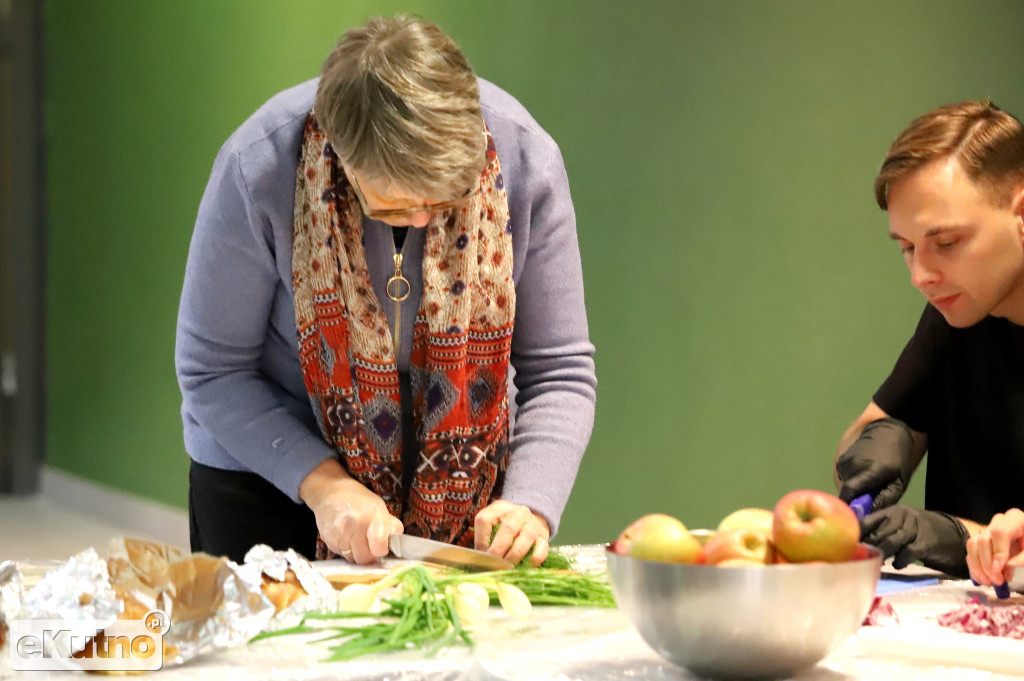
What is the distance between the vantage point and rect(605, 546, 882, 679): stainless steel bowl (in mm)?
1003

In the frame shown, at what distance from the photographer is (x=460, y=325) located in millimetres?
1735

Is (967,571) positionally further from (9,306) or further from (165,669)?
(9,306)

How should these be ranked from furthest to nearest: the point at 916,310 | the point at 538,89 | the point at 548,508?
1. the point at 538,89
2. the point at 916,310
3. the point at 548,508

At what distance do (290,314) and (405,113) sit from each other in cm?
47

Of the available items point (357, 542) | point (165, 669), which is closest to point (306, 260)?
point (357, 542)

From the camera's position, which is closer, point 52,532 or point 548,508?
point 548,508

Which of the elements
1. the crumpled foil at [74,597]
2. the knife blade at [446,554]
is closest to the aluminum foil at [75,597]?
the crumpled foil at [74,597]

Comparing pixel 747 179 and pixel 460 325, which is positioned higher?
pixel 747 179

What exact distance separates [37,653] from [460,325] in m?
0.83

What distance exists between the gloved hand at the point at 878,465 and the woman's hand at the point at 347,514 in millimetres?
655

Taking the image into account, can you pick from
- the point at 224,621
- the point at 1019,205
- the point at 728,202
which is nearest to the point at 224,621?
the point at 224,621

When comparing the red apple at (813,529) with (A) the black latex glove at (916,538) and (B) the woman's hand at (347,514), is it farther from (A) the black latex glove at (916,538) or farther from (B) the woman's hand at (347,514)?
(B) the woman's hand at (347,514)

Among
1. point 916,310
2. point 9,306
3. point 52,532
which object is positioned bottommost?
point 52,532

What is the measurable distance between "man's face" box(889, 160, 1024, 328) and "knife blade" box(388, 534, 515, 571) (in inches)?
29.3
